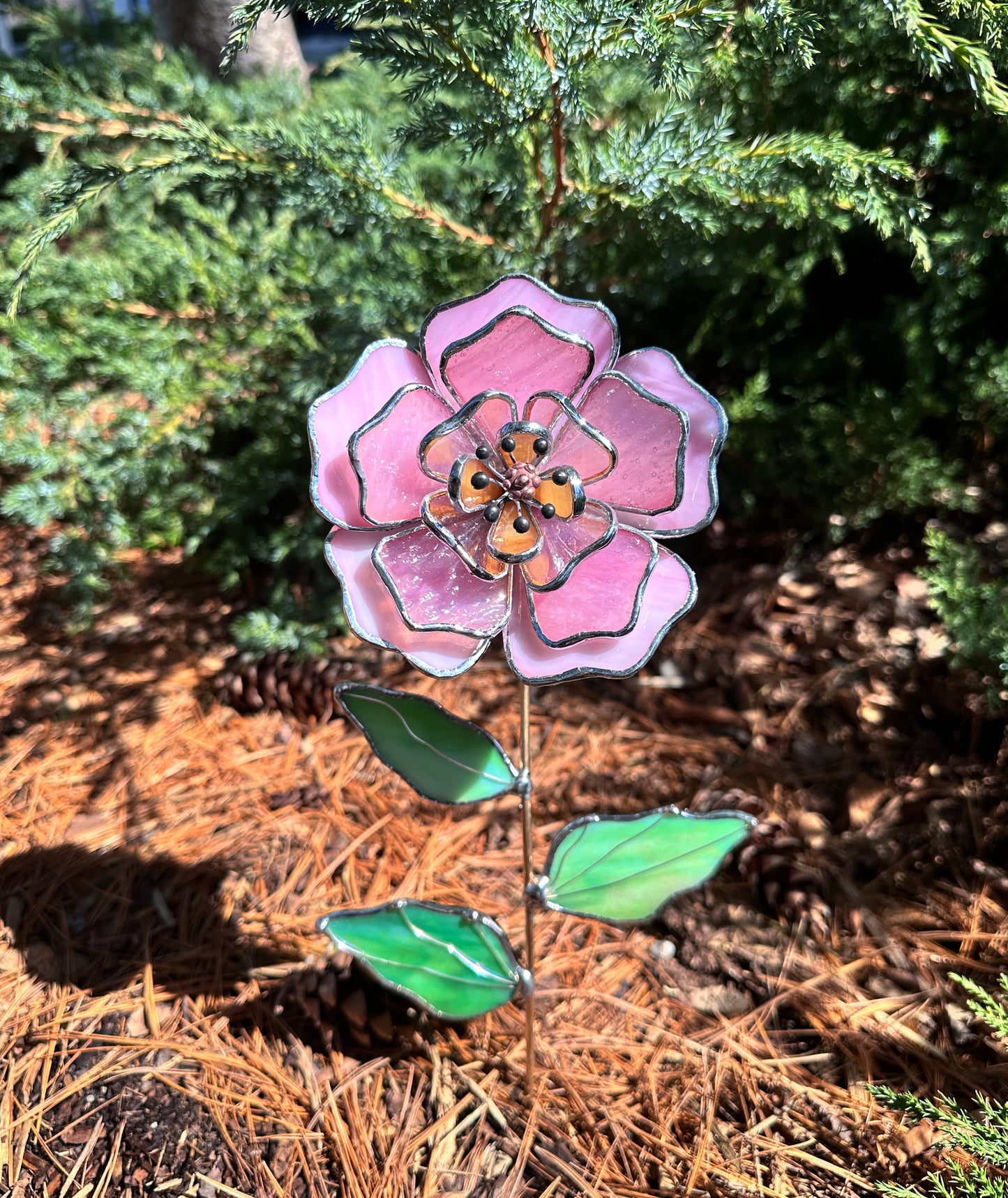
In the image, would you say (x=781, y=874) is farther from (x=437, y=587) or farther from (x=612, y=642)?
(x=437, y=587)

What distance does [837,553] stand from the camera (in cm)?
194

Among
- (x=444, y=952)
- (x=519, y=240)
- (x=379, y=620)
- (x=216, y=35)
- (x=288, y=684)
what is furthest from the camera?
(x=216, y=35)

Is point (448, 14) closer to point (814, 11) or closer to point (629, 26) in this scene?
point (629, 26)

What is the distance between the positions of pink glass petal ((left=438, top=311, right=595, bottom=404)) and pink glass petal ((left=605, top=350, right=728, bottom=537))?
7 cm

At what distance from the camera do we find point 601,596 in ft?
2.96

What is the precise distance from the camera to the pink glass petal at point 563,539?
92 cm

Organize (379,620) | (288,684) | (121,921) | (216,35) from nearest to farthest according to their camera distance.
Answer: (379,620), (121,921), (288,684), (216,35)

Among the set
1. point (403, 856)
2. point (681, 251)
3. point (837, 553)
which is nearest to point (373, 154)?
point (681, 251)

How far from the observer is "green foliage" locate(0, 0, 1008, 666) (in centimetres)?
114

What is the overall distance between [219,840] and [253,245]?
131 centimetres

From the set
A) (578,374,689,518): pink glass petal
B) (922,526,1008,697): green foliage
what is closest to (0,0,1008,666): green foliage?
(922,526,1008,697): green foliage

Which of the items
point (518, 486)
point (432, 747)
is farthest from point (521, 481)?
point (432, 747)

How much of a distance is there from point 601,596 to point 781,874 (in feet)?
2.46

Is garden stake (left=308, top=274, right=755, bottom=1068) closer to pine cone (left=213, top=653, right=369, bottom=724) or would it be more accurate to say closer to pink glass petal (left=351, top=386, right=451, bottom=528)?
pink glass petal (left=351, top=386, right=451, bottom=528)
